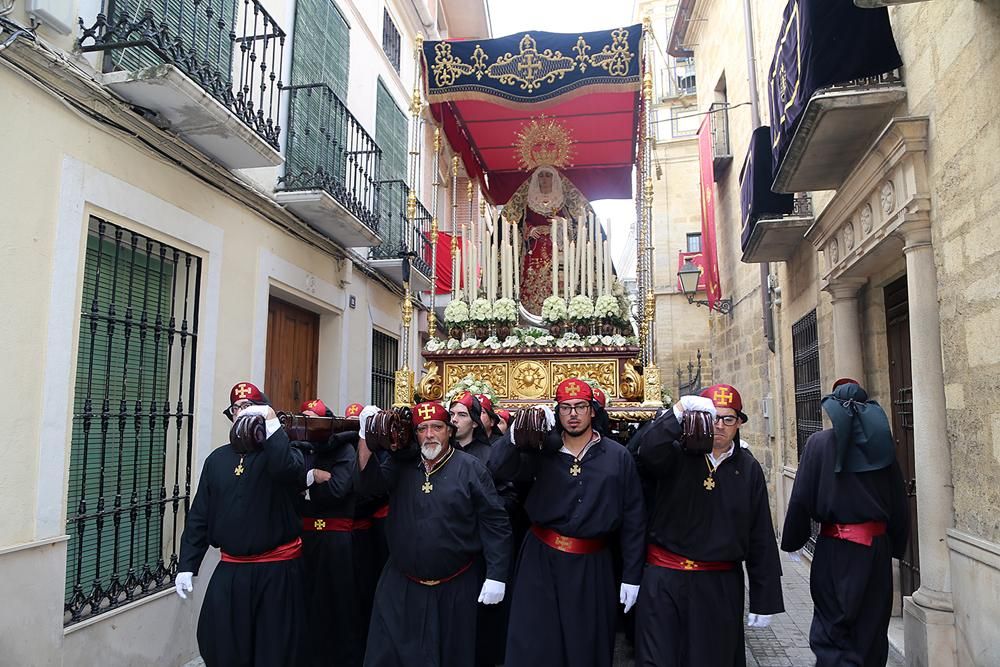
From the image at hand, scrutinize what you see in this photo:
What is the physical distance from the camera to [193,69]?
16.9 feet

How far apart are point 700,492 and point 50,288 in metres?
3.92

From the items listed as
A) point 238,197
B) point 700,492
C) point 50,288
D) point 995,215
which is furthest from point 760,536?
point 238,197

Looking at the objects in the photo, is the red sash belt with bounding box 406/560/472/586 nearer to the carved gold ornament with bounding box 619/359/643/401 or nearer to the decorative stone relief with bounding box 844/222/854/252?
the carved gold ornament with bounding box 619/359/643/401

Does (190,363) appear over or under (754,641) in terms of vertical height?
over

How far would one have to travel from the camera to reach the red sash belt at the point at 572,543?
392 centimetres

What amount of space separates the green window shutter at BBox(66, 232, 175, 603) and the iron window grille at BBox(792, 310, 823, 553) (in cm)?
617

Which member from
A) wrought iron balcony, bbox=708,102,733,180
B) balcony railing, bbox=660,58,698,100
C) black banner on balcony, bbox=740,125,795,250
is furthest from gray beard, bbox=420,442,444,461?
balcony railing, bbox=660,58,698,100

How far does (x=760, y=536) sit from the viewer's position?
382 centimetres

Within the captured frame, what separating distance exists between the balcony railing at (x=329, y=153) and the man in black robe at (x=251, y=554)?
381 cm

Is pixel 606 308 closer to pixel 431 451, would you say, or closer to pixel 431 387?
pixel 431 387

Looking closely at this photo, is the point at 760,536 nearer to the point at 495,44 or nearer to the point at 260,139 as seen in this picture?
the point at 260,139

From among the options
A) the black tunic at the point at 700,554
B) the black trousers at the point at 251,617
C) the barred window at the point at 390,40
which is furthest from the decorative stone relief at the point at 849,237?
the barred window at the point at 390,40

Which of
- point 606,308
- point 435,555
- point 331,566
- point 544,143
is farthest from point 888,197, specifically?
point 331,566

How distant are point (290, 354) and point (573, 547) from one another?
5119 millimetres
